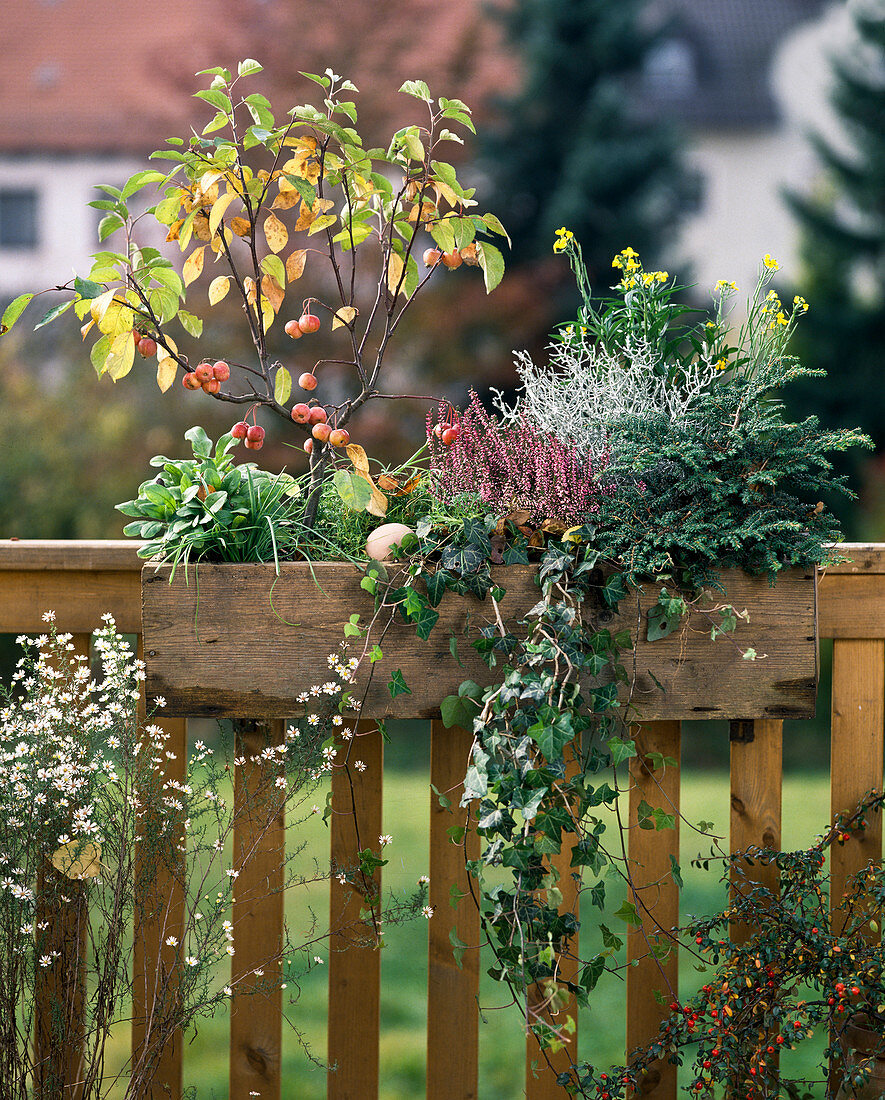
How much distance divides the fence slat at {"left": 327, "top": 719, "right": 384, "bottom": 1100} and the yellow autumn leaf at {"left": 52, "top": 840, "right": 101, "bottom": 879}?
0.36 meters

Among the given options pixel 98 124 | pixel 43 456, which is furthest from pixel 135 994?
pixel 98 124

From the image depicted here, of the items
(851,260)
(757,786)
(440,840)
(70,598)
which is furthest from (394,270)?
(851,260)

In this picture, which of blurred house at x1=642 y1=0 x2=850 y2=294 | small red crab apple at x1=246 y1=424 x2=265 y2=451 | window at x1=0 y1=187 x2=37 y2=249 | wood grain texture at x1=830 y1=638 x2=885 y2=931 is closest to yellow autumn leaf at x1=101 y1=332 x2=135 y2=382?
small red crab apple at x1=246 y1=424 x2=265 y2=451

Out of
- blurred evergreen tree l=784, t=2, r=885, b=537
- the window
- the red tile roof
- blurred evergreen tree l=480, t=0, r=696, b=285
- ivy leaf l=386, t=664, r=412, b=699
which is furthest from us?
the window

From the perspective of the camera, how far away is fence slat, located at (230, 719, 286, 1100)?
153cm

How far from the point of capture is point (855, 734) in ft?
5.21

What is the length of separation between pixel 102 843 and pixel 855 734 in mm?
1201

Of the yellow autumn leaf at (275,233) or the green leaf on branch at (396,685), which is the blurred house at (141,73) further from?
the green leaf on branch at (396,685)

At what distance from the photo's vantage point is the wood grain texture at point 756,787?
1.57m

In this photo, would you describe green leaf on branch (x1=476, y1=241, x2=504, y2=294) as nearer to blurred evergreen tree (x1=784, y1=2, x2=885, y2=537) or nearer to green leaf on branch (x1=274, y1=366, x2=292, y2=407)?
green leaf on branch (x1=274, y1=366, x2=292, y2=407)

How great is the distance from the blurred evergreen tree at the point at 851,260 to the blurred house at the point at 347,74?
1.16ft

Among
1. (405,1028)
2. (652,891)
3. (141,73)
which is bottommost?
(405,1028)

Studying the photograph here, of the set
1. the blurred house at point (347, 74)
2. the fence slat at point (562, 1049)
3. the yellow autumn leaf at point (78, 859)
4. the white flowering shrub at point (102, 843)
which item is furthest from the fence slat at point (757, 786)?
the blurred house at point (347, 74)

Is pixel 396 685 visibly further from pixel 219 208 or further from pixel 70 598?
pixel 219 208
